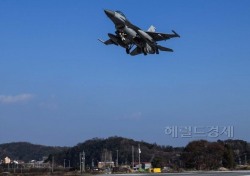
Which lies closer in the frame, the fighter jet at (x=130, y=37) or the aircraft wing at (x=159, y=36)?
the fighter jet at (x=130, y=37)

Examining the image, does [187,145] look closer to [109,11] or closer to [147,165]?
[147,165]

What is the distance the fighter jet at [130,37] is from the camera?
34.1 metres

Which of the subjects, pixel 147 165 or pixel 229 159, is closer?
pixel 229 159

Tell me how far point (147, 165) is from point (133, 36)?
119920 mm

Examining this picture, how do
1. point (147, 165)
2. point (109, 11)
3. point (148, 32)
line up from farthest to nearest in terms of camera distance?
point (147, 165) < point (148, 32) < point (109, 11)

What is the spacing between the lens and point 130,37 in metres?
34.7

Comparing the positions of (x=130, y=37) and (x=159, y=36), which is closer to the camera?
(x=130, y=37)

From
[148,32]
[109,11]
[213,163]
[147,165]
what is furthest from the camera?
[147,165]

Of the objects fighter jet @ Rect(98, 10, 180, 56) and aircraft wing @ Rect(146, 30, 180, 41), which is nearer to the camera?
fighter jet @ Rect(98, 10, 180, 56)

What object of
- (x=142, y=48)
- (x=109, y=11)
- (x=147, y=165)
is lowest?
(x=147, y=165)

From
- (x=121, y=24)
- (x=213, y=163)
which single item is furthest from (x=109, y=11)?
(x=213, y=163)

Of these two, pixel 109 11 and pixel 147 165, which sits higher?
pixel 109 11

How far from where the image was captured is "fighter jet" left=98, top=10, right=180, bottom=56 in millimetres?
34094

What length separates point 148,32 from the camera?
37.1m
